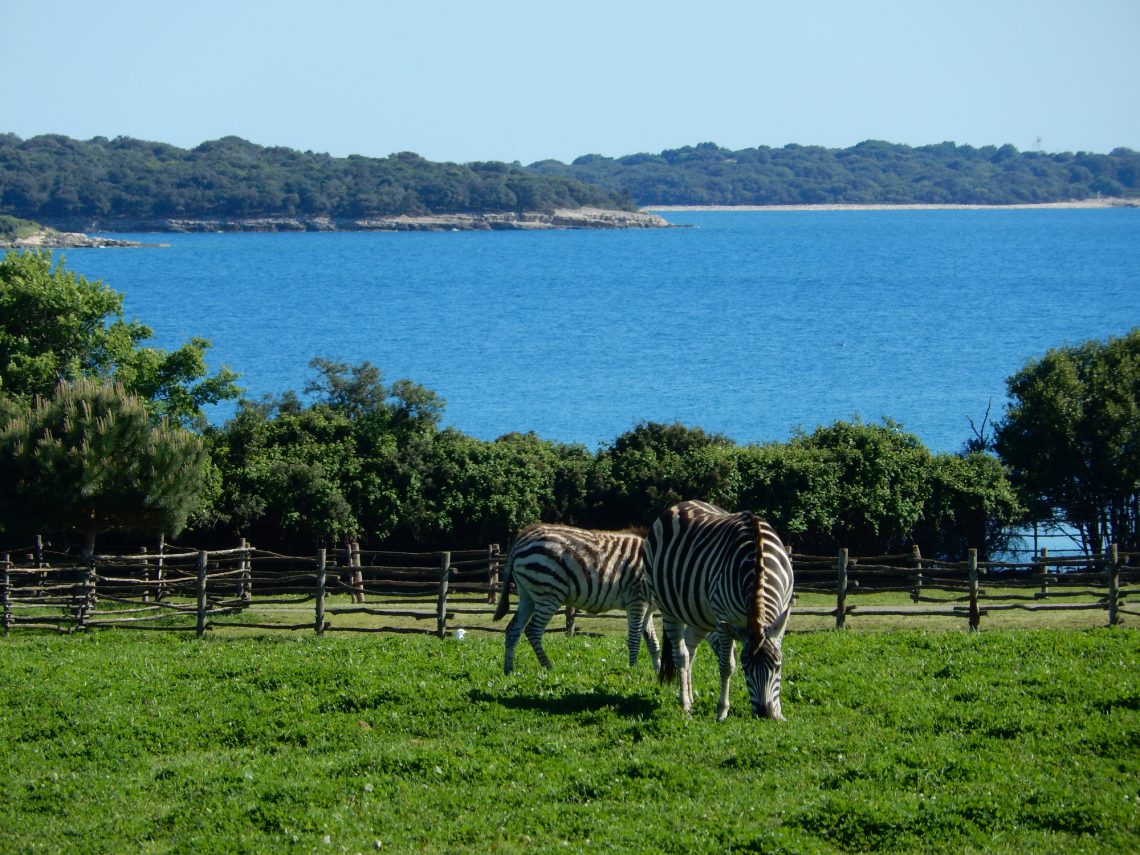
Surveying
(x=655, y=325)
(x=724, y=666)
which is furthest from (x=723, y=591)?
(x=655, y=325)

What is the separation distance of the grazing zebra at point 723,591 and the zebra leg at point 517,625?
84.6 inches

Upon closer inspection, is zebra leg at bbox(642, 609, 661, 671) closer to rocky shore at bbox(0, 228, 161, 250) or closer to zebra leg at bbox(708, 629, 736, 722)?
zebra leg at bbox(708, 629, 736, 722)

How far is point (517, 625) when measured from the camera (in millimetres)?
15484

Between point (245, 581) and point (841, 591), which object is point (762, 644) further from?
point (245, 581)

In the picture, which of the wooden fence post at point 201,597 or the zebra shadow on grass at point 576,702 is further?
the wooden fence post at point 201,597

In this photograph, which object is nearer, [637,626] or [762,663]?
[762,663]

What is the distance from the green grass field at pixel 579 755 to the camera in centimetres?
980

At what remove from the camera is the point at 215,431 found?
34062 millimetres

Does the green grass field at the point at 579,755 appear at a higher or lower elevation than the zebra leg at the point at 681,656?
lower

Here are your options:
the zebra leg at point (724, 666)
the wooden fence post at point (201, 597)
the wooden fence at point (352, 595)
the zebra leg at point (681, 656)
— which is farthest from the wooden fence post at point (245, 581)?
the zebra leg at point (724, 666)

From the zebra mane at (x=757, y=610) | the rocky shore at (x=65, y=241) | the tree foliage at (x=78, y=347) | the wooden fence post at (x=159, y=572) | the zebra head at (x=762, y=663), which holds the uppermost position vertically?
the rocky shore at (x=65, y=241)

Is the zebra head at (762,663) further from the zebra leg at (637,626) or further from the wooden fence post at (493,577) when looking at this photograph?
the wooden fence post at (493,577)

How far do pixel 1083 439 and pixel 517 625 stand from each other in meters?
22.1

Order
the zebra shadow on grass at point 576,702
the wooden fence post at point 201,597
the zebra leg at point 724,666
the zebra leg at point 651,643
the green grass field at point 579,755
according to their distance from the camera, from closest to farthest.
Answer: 1. the green grass field at point 579,755
2. the zebra leg at point 724,666
3. the zebra shadow on grass at point 576,702
4. the zebra leg at point 651,643
5. the wooden fence post at point 201,597
